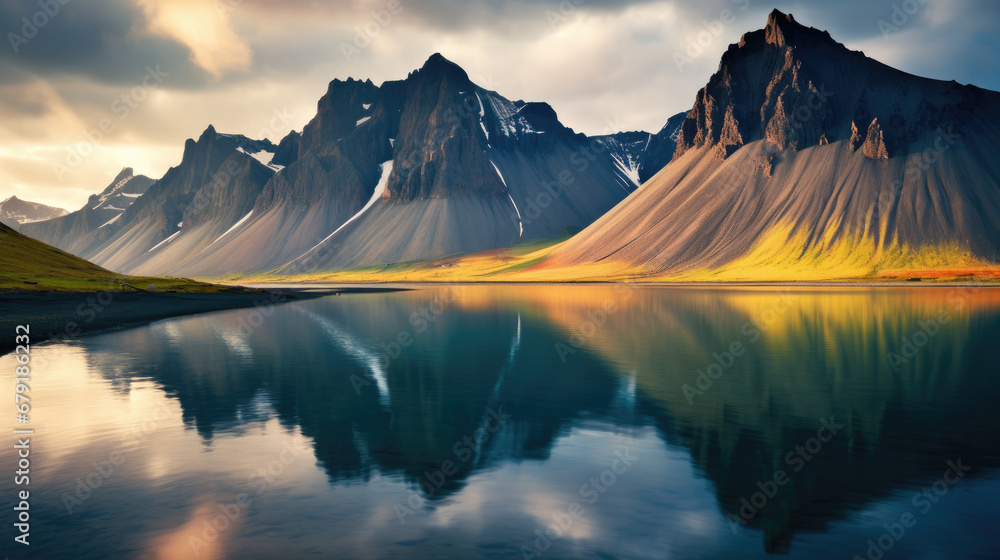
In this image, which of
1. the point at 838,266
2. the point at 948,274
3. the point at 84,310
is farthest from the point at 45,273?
the point at 948,274

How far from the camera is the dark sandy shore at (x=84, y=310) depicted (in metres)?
53.2

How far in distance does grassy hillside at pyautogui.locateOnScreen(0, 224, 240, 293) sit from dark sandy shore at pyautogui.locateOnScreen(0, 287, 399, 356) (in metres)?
3.88

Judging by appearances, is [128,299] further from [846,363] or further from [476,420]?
[846,363]

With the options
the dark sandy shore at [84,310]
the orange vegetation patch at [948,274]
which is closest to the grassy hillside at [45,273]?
the dark sandy shore at [84,310]

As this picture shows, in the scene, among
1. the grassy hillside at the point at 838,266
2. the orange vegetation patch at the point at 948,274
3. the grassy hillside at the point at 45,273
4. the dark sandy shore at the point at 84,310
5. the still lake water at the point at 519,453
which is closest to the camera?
the still lake water at the point at 519,453

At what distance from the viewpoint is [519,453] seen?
20.1m

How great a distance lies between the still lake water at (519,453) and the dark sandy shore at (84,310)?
36.2 feet

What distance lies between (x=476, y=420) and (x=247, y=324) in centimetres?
4899

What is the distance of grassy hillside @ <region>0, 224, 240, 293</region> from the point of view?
84438 millimetres

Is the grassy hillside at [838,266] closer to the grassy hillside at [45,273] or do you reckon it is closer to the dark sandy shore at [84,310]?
the dark sandy shore at [84,310]

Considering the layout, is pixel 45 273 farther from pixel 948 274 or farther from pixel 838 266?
pixel 948 274

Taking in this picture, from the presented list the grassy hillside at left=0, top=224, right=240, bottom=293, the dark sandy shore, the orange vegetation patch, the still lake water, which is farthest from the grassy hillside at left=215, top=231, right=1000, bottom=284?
the still lake water

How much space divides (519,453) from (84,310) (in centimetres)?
6826

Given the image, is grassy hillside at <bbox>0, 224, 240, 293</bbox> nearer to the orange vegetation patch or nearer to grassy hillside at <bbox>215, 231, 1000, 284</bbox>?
grassy hillside at <bbox>215, 231, 1000, 284</bbox>
